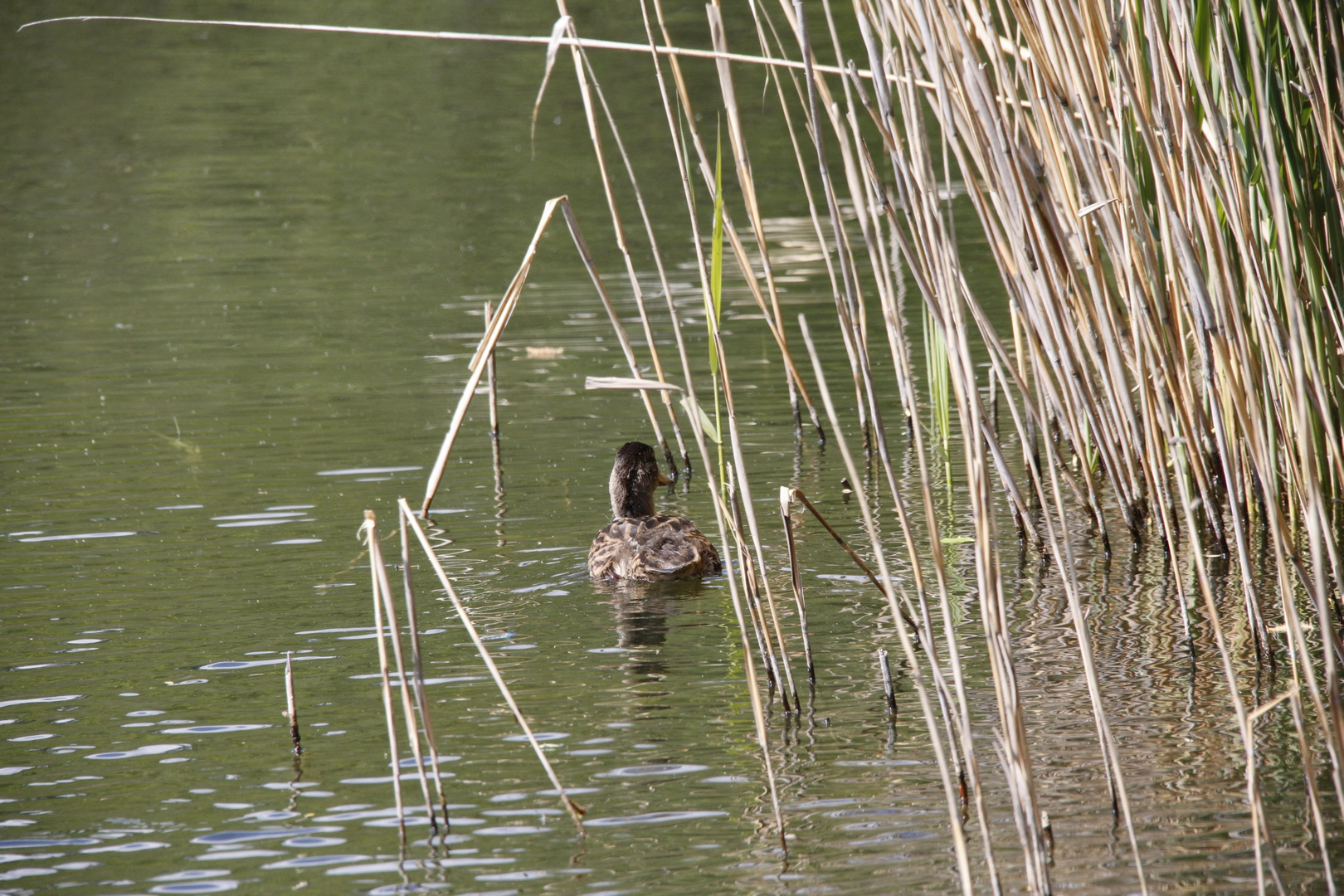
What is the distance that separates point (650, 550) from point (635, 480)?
2.87ft

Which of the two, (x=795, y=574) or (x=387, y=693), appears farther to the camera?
(x=795, y=574)

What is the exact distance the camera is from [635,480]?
Answer: 757 cm

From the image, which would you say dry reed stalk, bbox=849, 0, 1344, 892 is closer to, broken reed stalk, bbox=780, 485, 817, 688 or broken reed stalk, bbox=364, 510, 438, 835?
broken reed stalk, bbox=780, 485, 817, 688

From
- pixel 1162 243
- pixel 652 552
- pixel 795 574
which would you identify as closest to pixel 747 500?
pixel 795 574

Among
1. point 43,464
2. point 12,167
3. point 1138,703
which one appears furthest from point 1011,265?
point 12,167

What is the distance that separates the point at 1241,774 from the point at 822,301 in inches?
311

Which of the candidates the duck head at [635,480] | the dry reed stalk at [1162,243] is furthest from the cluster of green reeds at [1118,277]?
the duck head at [635,480]

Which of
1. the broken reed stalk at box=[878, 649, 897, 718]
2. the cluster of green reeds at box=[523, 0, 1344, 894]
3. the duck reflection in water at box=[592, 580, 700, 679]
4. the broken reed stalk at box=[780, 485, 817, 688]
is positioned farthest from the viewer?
the duck reflection in water at box=[592, 580, 700, 679]

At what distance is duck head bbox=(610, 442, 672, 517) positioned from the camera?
24.7ft

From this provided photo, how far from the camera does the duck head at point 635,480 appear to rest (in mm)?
7520

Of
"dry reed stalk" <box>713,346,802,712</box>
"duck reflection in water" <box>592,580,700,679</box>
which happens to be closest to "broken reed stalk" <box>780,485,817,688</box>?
"dry reed stalk" <box>713,346,802,712</box>

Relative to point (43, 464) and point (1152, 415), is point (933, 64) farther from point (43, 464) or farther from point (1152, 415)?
point (43, 464)

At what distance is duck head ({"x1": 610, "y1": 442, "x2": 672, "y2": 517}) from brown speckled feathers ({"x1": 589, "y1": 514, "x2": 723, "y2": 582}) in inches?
22.9

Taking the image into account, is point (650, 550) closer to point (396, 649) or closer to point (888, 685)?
point (888, 685)
